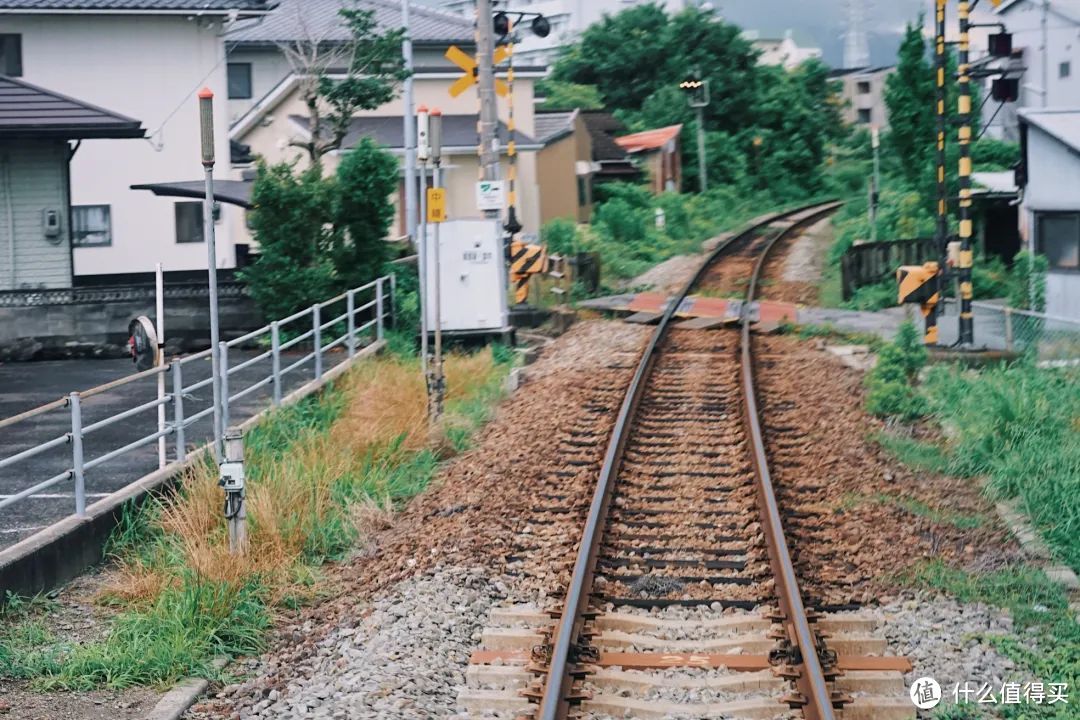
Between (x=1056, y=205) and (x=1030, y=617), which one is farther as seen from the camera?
Answer: (x=1056, y=205)

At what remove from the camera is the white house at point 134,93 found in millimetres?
24781

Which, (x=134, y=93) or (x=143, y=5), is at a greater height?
(x=143, y=5)

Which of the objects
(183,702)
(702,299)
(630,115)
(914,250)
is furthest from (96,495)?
(630,115)

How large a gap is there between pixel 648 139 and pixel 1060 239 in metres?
27.0

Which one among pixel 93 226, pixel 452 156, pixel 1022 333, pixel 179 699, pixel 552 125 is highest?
pixel 552 125

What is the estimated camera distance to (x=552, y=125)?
37.7 meters

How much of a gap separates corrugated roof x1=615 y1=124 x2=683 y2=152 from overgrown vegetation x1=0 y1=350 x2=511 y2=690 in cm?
3102

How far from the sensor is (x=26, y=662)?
7.21 meters

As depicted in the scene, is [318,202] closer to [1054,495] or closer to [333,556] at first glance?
[333,556]

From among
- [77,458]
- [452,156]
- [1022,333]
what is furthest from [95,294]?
[452,156]

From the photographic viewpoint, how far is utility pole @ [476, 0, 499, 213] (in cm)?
1936

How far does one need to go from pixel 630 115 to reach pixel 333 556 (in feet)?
155

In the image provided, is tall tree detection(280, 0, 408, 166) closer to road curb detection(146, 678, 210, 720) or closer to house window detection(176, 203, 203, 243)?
house window detection(176, 203, 203, 243)

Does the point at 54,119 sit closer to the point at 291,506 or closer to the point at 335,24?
the point at 291,506
